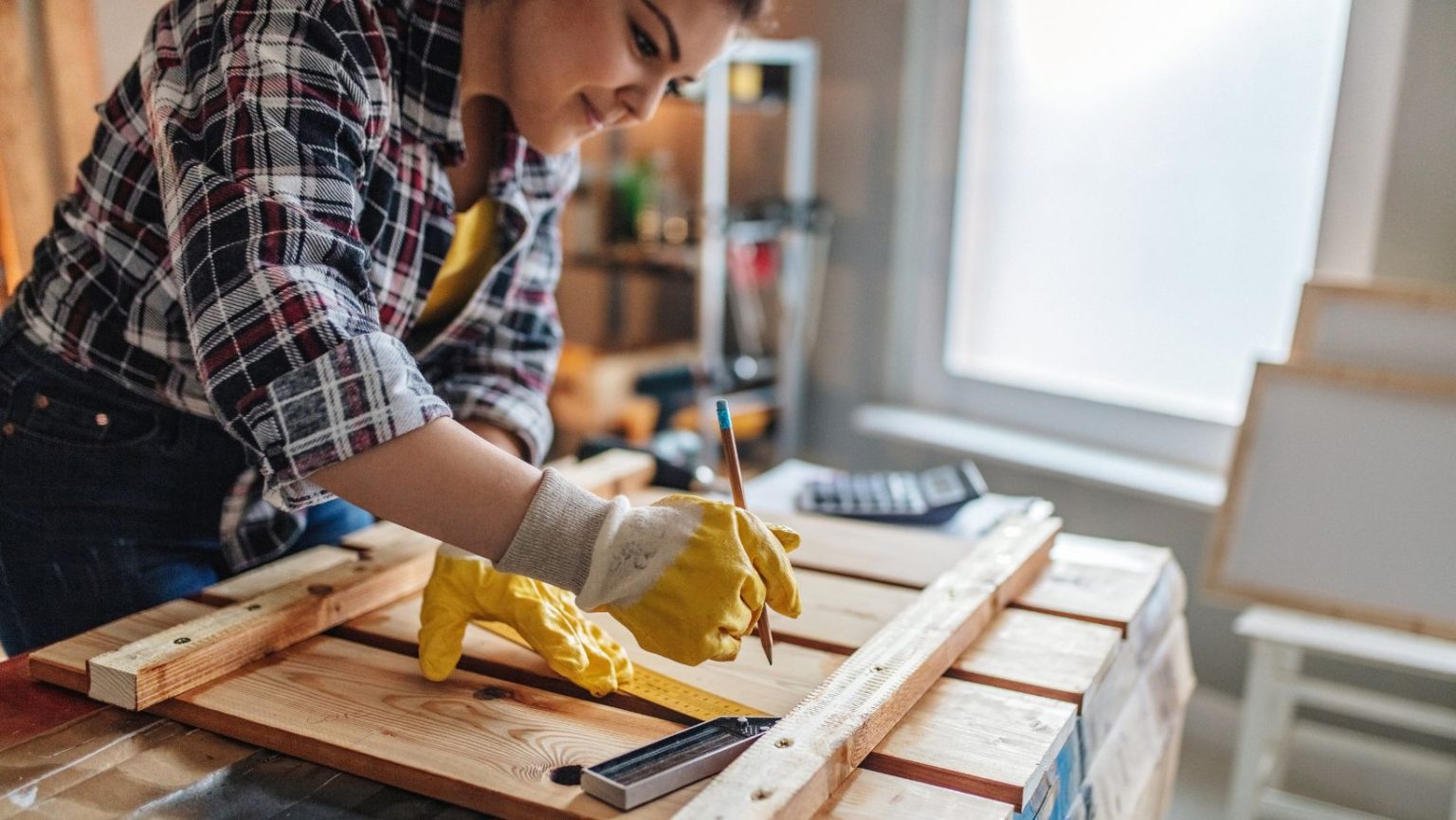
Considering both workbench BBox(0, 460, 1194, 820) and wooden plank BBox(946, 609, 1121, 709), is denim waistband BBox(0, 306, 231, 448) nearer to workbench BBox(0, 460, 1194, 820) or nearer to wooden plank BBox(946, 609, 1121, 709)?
workbench BBox(0, 460, 1194, 820)

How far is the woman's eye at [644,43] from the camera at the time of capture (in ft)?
3.31

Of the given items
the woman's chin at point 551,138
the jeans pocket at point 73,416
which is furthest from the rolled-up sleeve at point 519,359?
the jeans pocket at point 73,416

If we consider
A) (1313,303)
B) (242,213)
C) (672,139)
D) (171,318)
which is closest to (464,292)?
(171,318)

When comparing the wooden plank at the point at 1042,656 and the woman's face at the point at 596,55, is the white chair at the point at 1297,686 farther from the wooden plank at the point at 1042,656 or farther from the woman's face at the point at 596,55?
the woman's face at the point at 596,55

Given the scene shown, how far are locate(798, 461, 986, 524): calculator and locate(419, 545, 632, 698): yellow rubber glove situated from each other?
556mm

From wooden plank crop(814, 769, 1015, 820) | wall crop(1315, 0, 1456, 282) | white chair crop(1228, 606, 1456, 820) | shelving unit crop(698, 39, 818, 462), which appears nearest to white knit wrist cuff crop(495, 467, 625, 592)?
wooden plank crop(814, 769, 1015, 820)

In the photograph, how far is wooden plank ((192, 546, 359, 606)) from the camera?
1102 millimetres

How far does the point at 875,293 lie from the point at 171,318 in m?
2.16

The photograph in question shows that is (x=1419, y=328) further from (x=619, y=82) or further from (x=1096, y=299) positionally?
(x=619, y=82)

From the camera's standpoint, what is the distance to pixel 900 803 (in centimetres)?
81

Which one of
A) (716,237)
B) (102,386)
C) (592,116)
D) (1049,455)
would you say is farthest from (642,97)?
(1049,455)

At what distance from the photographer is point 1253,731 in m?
1.95

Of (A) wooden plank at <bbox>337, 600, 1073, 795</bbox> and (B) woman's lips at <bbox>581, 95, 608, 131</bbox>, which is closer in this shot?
(A) wooden plank at <bbox>337, 600, 1073, 795</bbox>

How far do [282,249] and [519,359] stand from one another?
0.49 meters
